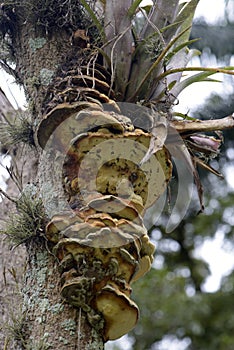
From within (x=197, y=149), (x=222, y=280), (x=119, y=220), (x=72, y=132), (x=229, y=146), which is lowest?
(x=222, y=280)

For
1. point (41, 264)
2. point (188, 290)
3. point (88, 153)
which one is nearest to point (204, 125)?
point (88, 153)

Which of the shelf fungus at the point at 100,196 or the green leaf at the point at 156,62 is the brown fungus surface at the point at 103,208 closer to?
the shelf fungus at the point at 100,196

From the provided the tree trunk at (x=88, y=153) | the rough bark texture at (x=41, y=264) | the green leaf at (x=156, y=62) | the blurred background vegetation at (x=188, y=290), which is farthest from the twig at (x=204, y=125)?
the blurred background vegetation at (x=188, y=290)

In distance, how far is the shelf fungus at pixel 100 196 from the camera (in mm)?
1422

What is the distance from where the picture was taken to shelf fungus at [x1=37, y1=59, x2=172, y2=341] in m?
1.42

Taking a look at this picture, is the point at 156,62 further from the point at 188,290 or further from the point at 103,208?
the point at 188,290

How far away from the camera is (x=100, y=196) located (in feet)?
4.93

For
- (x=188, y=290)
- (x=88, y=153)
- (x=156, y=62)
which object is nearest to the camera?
(x=88, y=153)

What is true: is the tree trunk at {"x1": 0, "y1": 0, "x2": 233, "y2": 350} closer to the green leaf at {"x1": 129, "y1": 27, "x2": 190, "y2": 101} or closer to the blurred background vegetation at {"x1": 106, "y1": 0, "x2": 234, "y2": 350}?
the green leaf at {"x1": 129, "y1": 27, "x2": 190, "y2": 101}

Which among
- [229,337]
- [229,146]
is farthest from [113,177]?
[229,337]

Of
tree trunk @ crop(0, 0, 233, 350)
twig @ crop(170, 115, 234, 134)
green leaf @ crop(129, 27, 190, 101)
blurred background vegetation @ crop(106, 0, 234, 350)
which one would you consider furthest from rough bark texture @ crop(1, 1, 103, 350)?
blurred background vegetation @ crop(106, 0, 234, 350)

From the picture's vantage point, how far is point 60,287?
1.50 metres

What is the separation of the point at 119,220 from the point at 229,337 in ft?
13.1

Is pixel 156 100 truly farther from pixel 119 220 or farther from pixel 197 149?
pixel 119 220
